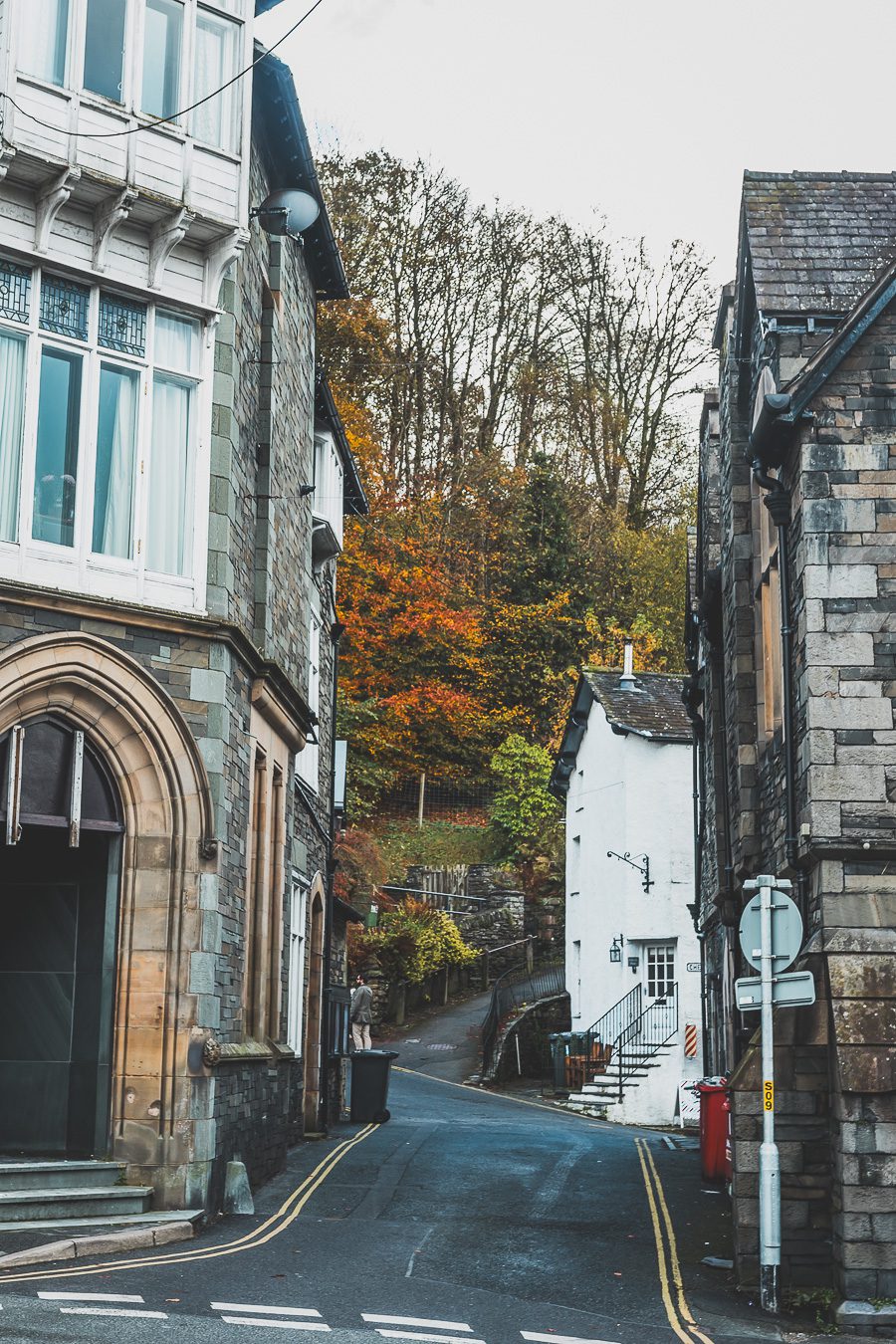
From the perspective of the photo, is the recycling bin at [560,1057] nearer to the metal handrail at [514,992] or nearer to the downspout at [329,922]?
the metal handrail at [514,992]

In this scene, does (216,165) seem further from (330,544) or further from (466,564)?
(466,564)

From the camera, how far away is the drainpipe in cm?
1223

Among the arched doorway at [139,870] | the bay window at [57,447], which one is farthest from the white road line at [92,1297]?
the bay window at [57,447]

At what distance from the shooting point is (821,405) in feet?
40.2

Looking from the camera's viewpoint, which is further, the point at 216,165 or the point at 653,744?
the point at 653,744

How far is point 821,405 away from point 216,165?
20.2 feet

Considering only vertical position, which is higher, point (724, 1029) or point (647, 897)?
point (647, 897)

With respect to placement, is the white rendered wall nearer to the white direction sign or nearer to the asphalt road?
the asphalt road

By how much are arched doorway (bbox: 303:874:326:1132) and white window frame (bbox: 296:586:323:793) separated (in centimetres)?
154

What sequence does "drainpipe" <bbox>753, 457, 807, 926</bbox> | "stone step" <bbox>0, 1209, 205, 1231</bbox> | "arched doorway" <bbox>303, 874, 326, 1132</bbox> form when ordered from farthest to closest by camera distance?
1. "arched doorway" <bbox>303, 874, 326, 1132</bbox>
2. "drainpipe" <bbox>753, 457, 807, 926</bbox>
3. "stone step" <bbox>0, 1209, 205, 1231</bbox>

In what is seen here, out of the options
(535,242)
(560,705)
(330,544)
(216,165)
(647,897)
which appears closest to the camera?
(216,165)

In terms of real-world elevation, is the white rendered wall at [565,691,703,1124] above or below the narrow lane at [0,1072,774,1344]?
above

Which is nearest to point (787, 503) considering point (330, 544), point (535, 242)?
point (330, 544)

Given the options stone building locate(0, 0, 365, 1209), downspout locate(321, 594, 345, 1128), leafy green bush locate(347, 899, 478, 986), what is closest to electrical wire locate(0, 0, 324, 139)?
Result: stone building locate(0, 0, 365, 1209)
